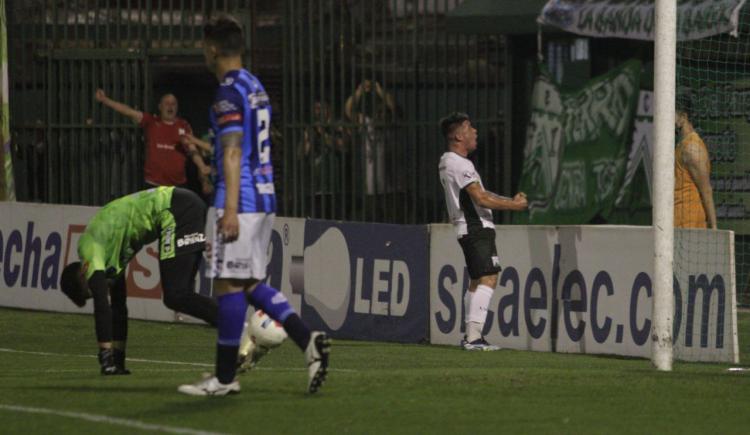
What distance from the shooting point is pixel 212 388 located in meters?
9.20

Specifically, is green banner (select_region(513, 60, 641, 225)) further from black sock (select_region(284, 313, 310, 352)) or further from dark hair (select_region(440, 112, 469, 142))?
black sock (select_region(284, 313, 310, 352))

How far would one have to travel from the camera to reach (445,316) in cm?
1555

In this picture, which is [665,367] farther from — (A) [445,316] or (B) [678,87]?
(B) [678,87]

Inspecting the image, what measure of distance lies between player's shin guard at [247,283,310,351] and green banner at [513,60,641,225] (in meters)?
10.7

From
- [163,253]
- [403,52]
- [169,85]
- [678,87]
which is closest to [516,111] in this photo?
[403,52]

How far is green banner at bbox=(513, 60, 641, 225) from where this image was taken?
64.3 feet

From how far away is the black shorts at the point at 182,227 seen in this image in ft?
37.3

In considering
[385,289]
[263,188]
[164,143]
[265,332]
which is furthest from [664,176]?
[164,143]

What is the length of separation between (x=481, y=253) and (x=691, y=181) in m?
2.39

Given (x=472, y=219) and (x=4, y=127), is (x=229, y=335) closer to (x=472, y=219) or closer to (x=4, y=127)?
(x=472, y=219)

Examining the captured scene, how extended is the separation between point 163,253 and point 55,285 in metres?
7.34

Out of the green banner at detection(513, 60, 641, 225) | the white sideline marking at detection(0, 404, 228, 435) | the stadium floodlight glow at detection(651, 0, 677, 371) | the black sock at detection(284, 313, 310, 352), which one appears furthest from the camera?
the green banner at detection(513, 60, 641, 225)

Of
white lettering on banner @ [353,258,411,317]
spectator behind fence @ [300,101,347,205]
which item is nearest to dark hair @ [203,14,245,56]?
white lettering on banner @ [353,258,411,317]

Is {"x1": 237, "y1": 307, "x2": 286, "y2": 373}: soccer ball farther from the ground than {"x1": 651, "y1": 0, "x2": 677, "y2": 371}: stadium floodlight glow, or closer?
closer
